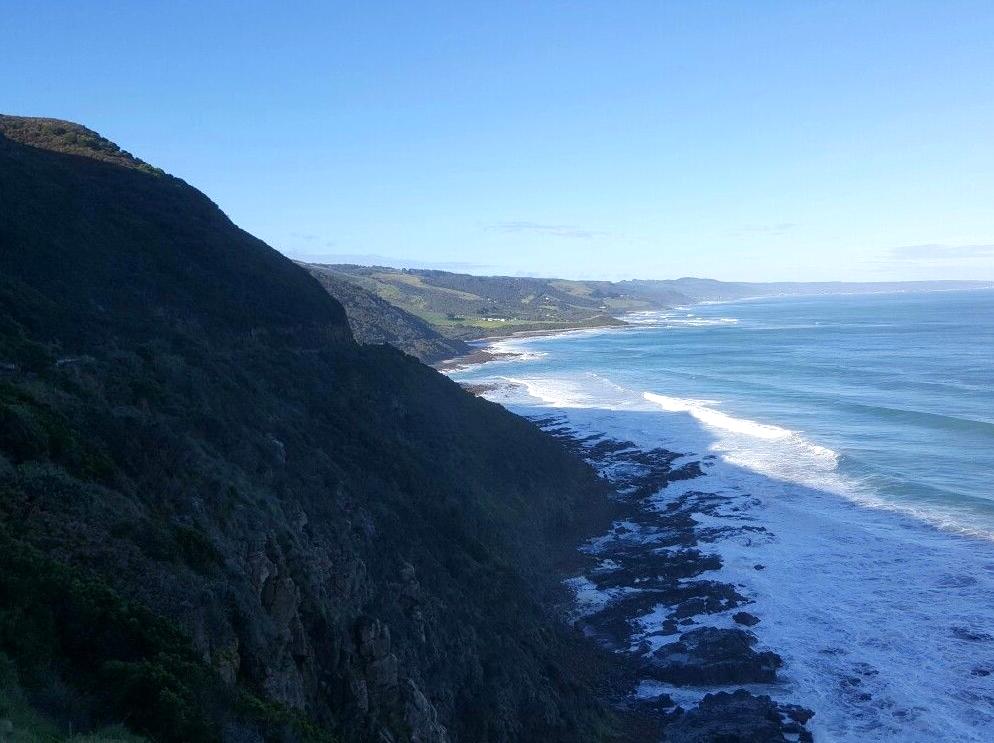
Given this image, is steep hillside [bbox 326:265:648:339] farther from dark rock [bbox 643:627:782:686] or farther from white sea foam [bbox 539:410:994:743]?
dark rock [bbox 643:627:782:686]

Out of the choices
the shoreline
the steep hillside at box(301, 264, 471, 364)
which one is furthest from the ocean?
the steep hillside at box(301, 264, 471, 364)

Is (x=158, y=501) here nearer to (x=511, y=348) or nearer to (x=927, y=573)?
(x=927, y=573)

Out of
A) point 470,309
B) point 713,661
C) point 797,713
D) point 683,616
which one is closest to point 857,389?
point 683,616

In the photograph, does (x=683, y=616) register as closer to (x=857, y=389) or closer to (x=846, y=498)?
(x=846, y=498)

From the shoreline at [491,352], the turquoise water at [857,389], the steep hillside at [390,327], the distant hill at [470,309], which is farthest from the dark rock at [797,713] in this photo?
the distant hill at [470,309]

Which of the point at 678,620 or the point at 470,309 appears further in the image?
the point at 470,309

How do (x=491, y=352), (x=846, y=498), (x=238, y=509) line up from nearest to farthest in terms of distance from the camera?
(x=238, y=509), (x=846, y=498), (x=491, y=352)

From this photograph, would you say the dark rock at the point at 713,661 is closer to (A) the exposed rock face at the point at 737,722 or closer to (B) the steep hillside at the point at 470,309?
(A) the exposed rock face at the point at 737,722
